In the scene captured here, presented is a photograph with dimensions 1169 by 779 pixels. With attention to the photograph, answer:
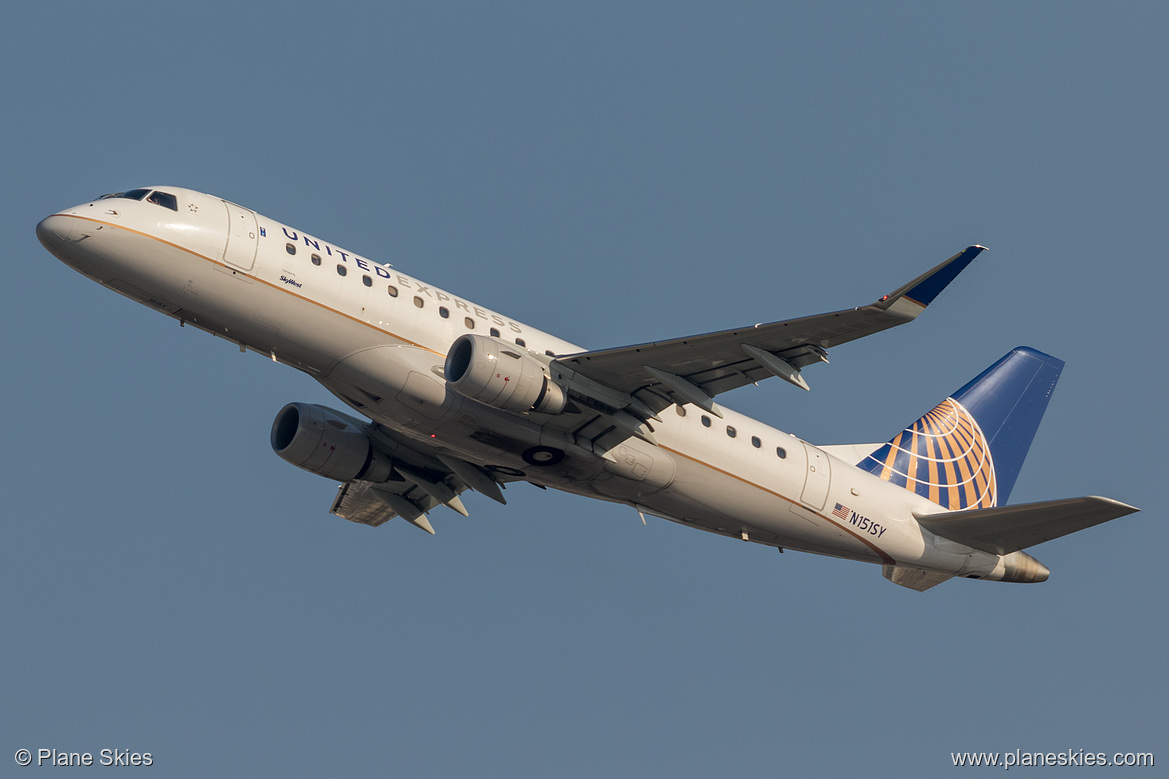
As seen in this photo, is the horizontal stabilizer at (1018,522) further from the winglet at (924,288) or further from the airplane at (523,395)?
the winglet at (924,288)

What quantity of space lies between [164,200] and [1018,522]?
914 inches

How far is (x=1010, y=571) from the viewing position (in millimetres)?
35094

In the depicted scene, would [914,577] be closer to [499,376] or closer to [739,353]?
[739,353]

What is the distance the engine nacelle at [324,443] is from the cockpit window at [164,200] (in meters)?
7.68

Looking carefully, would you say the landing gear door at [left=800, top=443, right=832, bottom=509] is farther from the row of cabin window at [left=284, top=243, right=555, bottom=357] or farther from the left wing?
the left wing

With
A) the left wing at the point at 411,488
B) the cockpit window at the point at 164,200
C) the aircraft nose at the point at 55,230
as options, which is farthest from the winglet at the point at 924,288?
the aircraft nose at the point at 55,230

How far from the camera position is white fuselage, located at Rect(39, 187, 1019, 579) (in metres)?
27.7

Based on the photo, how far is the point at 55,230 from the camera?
27156mm

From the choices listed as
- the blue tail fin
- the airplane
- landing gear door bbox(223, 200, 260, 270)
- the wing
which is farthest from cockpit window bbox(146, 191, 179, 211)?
the blue tail fin

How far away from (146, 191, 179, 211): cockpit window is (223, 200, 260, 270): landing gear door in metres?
1.20

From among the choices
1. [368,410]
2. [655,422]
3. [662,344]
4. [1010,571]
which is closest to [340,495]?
[368,410]

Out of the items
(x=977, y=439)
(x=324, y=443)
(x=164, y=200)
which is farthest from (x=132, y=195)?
(x=977, y=439)

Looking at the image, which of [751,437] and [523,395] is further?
[751,437]

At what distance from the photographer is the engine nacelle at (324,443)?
3384 centimetres
